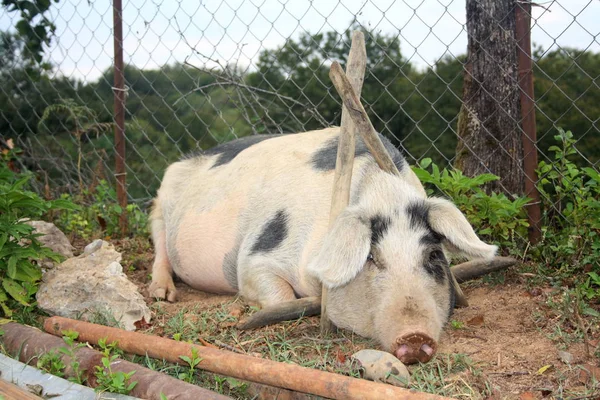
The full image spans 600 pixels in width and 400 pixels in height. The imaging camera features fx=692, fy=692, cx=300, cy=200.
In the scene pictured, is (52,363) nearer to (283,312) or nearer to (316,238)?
(283,312)

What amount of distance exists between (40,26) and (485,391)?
5.43m

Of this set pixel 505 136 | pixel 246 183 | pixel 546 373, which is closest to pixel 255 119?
pixel 246 183

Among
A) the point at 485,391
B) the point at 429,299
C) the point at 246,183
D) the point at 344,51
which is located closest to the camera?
the point at 485,391

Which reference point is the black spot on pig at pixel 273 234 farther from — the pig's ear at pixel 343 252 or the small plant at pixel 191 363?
the small plant at pixel 191 363

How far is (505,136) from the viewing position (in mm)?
4254

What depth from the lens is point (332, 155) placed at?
11.7 ft

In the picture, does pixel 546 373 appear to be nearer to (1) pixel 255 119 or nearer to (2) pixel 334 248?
(2) pixel 334 248

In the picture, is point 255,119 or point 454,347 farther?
point 255,119

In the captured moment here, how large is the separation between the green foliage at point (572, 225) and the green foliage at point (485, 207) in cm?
16

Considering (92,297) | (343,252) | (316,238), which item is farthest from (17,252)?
(343,252)

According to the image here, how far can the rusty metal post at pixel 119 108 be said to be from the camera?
539 centimetres

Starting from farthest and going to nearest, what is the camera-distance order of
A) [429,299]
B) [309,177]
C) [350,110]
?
1. [309,177]
2. [350,110]
3. [429,299]

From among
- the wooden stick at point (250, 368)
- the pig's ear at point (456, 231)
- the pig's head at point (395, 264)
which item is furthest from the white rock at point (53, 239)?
the pig's ear at point (456, 231)

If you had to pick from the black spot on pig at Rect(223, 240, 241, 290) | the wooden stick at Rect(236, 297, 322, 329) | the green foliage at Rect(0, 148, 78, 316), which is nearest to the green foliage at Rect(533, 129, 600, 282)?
the wooden stick at Rect(236, 297, 322, 329)
